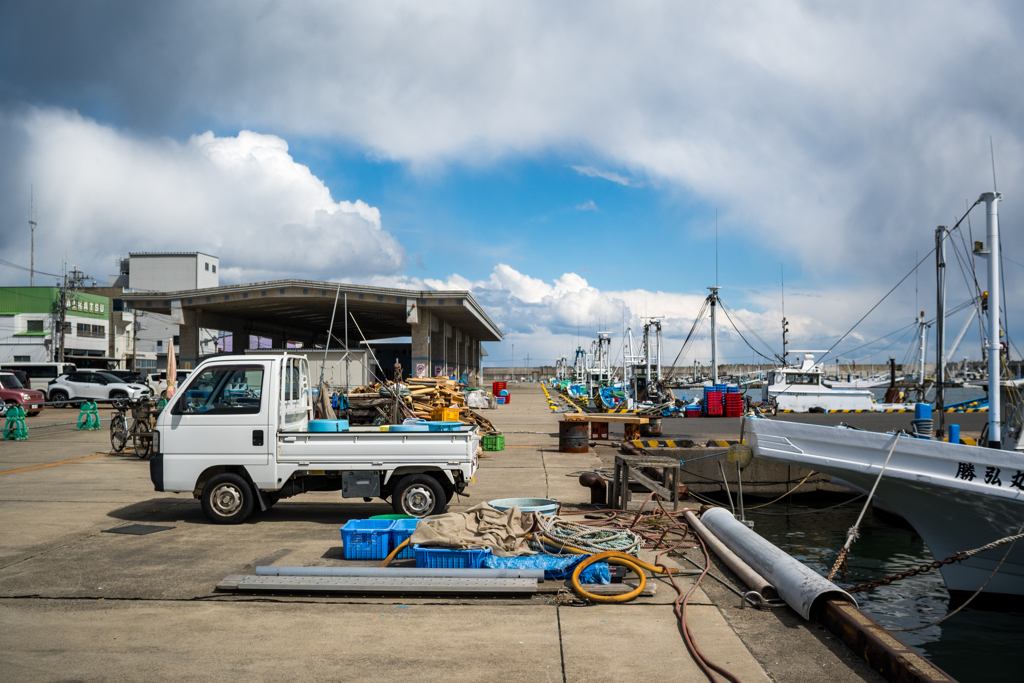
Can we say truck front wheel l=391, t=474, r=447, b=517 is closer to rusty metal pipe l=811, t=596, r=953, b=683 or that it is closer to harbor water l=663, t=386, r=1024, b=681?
rusty metal pipe l=811, t=596, r=953, b=683

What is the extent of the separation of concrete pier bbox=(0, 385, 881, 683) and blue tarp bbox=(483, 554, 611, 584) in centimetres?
49

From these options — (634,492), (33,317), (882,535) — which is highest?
(33,317)

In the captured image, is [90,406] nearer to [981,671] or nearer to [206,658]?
[206,658]

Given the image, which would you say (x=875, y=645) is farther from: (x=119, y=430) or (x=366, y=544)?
(x=119, y=430)

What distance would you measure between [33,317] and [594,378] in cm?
5436

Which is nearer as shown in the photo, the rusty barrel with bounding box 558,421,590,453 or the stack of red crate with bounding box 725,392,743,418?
the rusty barrel with bounding box 558,421,590,453

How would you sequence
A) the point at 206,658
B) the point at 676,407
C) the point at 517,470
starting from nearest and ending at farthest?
1. the point at 206,658
2. the point at 517,470
3. the point at 676,407

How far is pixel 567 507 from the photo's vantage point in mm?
10391

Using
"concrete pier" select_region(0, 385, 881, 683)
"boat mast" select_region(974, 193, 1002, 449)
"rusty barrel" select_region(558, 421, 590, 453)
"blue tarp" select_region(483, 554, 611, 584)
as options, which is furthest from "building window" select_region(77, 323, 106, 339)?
"boat mast" select_region(974, 193, 1002, 449)

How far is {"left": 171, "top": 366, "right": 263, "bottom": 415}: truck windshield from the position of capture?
8875mm

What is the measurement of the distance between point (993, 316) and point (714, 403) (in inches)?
979

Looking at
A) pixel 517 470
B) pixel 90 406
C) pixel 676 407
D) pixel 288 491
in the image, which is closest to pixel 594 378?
pixel 676 407

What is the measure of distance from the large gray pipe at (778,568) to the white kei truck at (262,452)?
3350mm

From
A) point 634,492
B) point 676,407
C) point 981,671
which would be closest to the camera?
point 981,671
